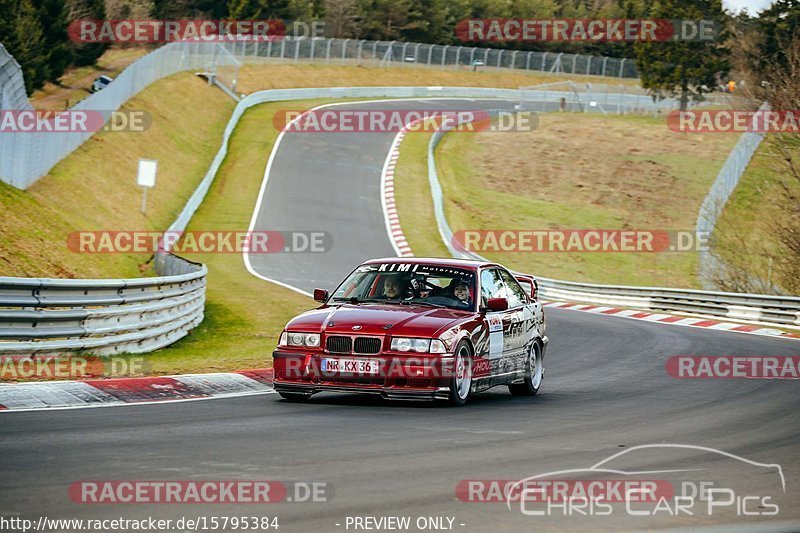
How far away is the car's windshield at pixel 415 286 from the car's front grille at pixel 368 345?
1097mm

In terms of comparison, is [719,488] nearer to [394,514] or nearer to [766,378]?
[394,514]

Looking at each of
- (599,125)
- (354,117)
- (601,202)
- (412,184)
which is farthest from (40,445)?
(599,125)

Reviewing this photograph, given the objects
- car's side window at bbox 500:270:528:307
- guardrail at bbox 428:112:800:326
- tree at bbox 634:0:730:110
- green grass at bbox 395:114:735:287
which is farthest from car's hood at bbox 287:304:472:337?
tree at bbox 634:0:730:110

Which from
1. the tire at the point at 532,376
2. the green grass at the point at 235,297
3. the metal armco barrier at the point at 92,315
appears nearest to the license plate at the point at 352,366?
the tire at the point at 532,376

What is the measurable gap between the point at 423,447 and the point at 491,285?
4.37 metres

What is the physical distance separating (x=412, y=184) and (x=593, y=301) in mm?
17060

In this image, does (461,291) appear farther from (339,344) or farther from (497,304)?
(339,344)

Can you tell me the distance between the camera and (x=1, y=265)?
2081cm

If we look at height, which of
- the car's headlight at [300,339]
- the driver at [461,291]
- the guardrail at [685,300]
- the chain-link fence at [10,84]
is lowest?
the guardrail at [685,300]

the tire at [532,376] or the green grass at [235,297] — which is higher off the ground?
the tire at [532,376]

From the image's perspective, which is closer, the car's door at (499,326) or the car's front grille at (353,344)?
the car's front grille at (353,344)

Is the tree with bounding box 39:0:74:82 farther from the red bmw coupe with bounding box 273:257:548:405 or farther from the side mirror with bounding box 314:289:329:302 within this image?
the red bmw coupe with bounding box 273:257:548:405

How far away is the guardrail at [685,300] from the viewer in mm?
27031

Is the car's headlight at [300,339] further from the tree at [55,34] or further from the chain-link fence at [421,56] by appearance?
the chain-link fence at [421,56]
